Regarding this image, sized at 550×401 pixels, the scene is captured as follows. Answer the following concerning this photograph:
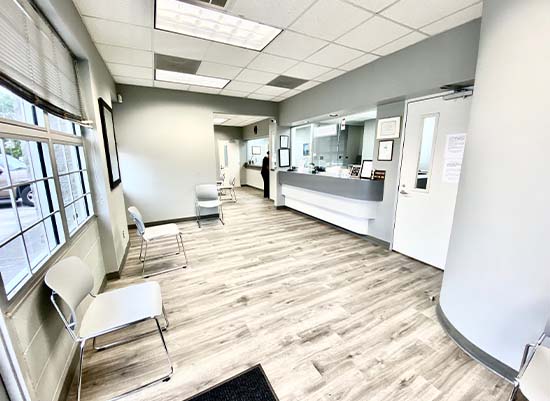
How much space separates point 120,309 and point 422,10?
344 centimetres

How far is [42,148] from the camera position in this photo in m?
1.64

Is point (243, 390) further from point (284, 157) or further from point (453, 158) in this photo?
point (284, 157)


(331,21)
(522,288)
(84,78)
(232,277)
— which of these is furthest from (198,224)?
(522,288)

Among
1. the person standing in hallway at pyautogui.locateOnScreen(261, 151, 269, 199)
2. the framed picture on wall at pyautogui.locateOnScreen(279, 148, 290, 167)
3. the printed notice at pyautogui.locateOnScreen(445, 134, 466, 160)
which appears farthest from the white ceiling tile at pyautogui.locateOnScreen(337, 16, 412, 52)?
the person standing in hallway at pyautogui.locateOnScreen(261, 151, 269, 199)

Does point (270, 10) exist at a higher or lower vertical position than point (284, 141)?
higher

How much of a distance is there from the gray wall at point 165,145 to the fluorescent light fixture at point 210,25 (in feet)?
7.69

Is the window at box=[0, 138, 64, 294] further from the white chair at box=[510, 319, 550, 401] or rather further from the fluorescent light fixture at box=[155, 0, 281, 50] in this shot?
the white chair at box=[510, 319, 550, 401]

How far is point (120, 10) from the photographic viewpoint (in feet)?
6.64

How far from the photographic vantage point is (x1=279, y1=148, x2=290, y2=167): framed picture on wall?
5.95 m

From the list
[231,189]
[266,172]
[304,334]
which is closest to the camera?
[304,334]

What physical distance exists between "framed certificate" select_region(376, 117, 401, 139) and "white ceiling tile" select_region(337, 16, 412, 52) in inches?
38.8

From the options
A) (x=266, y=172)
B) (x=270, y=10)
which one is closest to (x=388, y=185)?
(x=270, y=10)

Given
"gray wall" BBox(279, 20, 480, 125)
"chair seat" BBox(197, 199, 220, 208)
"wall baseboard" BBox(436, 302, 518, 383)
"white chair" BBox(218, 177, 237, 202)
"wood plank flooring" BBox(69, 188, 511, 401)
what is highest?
"gray wall" BBox(279, 20, 480, 125)

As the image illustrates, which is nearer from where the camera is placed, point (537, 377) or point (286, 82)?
point (537, 377)
